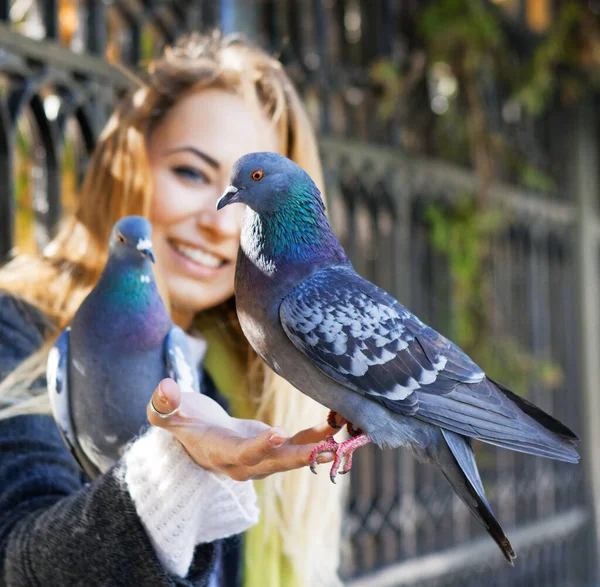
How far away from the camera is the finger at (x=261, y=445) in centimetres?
73

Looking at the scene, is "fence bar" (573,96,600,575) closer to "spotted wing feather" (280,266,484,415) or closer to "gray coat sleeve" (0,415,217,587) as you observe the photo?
Answer: "gray coat sleeve" (0,415,217,587)

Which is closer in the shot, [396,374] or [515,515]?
[396,374]

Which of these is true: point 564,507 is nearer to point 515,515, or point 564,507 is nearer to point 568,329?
point 515,515

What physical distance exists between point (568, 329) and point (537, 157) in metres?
1.11

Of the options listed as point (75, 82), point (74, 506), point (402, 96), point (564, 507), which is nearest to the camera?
point (74, 506)

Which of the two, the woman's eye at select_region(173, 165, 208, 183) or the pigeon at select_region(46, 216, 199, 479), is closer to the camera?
the pigeon at select_region(46, 216, 199, 479)

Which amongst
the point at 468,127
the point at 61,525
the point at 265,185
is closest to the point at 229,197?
the point at 265,185

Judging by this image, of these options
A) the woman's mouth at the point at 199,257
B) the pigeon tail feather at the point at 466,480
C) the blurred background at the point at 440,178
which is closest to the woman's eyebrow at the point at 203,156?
the woman's mouth at the point at 199,257

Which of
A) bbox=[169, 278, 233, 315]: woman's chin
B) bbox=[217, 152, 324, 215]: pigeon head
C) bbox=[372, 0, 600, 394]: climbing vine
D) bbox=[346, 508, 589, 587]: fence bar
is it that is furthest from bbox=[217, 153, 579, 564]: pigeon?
bbox=[372, 0, 600, 394]: climbing vine

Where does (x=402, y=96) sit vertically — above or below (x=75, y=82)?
below

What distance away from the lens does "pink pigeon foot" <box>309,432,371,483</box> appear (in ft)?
2.39

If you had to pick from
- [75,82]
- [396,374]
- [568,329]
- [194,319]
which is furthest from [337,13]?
[396,374]

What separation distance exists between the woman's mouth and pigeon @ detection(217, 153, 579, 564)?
0.18 metres

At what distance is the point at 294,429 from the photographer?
41.6 inches
